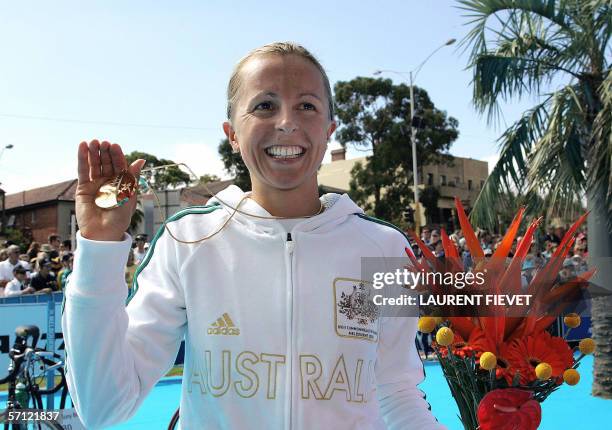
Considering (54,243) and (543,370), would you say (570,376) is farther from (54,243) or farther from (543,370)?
(54,243)

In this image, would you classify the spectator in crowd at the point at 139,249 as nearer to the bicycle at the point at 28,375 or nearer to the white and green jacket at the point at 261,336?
the bicycle at the point at 28,375

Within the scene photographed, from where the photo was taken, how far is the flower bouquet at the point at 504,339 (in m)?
1.74

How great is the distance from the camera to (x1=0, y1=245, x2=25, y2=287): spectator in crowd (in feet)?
36.1

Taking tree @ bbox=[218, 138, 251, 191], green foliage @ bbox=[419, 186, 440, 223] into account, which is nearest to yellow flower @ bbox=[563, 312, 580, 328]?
tree @ bbox=[218, 138, 251, 191]

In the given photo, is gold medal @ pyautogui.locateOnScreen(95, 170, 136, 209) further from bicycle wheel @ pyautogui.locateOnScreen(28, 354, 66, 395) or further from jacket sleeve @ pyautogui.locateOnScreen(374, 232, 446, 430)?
bicycle wheel @ pyautogui.locateOnScreen(28, 354, 66, 395)

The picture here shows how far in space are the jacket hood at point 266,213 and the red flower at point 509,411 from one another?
638 mm

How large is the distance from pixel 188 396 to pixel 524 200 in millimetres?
7109

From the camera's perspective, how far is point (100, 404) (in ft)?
4.77

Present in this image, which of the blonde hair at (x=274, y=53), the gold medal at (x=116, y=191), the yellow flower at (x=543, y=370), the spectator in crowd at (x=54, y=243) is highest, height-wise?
the spectator in crowd at (x=54, y=243)

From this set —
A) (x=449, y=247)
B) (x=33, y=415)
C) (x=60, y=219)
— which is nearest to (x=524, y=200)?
(x=33, y=415)

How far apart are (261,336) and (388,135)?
118ft

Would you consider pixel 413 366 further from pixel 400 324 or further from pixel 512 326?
pixel 512 326

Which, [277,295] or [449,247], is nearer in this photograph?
[277,295]

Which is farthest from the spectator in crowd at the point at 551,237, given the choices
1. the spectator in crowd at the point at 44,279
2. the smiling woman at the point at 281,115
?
the smiling woman at the point at 281,115
